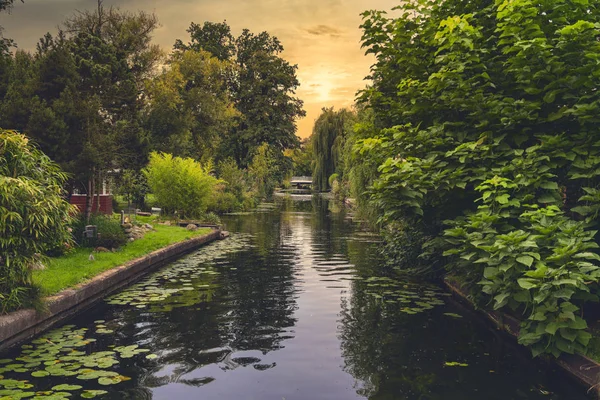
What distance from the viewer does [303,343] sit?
26.9ft

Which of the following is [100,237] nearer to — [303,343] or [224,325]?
[224,325]

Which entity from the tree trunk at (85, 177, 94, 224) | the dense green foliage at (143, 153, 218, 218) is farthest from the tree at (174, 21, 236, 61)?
the tree trunk at (85, 177, 94, 224)

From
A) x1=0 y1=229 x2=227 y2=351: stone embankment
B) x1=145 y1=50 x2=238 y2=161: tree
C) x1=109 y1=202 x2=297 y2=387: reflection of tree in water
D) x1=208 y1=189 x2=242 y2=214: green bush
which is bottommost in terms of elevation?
x1=109 y1=202 x2=297 y2=387: reflection of tree in water

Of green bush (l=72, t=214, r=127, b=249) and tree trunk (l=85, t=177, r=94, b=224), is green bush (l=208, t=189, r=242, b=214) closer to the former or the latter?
tree trunk (l=85, t=177, r=94, b=224)

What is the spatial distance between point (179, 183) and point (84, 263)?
1338cm

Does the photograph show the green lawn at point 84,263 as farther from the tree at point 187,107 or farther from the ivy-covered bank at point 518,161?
the tree at point 187,107

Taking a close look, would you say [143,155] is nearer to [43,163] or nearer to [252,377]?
[43,163]

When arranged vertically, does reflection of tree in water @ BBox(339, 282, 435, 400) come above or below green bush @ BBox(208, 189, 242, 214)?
below

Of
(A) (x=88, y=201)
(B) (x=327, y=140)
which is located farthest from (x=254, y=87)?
(A) (x=88, y=201)

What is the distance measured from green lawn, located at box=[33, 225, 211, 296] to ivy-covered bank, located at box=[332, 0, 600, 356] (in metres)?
6.89

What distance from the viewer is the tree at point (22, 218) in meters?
7.62

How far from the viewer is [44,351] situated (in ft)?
24.2

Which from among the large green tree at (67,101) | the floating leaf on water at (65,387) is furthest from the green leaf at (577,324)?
the large green tree at (67,101)

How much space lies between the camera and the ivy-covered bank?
666 cm
